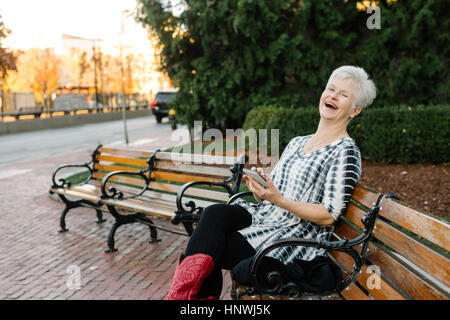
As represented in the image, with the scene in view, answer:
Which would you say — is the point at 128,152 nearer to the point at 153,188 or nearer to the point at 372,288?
the point at 153,188

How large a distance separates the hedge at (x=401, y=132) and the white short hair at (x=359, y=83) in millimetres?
5506

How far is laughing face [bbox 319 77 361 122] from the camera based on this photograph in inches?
104

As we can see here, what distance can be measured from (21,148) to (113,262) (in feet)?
40.4

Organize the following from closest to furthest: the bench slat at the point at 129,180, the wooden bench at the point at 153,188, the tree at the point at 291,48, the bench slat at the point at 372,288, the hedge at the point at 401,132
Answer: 1. the bench slat at the point at 372,288
2. the wooden bench at the point at 153,188
3. the bench slat at the point at 129,180
4. the hedge at the point at 401,132
5. the tree at the point at 291,48

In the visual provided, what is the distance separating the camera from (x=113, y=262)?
4.43 metres

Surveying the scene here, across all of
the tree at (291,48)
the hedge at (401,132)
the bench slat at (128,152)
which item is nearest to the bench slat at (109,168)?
the bench slat at (128,152)

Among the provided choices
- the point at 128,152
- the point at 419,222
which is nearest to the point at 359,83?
the point at 419,222

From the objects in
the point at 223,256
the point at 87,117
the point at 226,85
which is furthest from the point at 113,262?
the point at 87,117

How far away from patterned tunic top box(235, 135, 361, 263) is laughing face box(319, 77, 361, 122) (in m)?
0.17

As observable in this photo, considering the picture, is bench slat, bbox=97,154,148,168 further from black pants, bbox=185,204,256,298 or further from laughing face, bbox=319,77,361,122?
laughing face, bbox=319,77,361,122

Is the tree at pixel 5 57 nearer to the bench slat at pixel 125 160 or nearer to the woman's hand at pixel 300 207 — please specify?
the bench slat at pixel 125 160

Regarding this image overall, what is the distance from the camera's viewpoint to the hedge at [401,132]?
7582 millimetres
